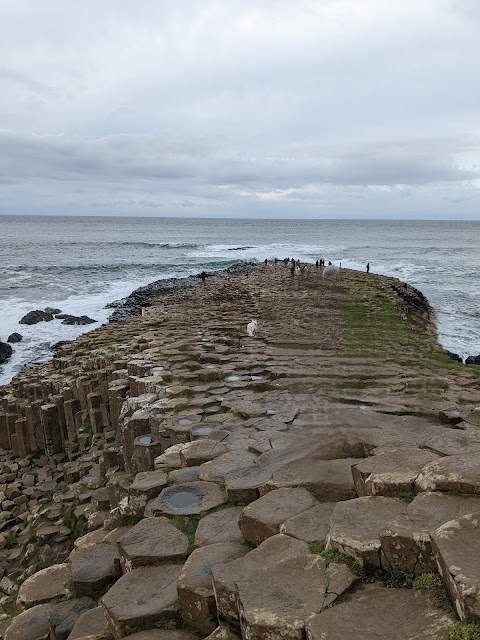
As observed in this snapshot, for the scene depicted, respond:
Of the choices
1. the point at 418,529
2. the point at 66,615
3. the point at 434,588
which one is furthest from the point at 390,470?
the point at 66,615

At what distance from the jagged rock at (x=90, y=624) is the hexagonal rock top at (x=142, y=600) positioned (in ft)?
0.84

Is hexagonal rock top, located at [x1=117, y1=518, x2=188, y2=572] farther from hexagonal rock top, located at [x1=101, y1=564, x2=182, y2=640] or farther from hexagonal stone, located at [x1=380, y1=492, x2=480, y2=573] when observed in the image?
hexagonal stone, located at [x1=380, y1=492, x2=480, y2=573]

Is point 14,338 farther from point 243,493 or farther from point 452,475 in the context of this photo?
point 452,475

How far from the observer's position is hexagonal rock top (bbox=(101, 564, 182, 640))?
3.34m

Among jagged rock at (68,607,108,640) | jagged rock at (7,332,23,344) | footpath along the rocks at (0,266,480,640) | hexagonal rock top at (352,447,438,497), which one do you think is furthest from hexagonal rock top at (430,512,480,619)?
jagged rock at (7,332,23,344)

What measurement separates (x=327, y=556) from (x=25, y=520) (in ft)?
21.3

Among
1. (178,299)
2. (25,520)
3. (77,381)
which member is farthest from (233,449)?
(178,299)

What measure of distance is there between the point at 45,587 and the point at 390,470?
3.27 metres

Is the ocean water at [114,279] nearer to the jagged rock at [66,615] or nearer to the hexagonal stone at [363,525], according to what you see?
the jagged rock at [66,615]

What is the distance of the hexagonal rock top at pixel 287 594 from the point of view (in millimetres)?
2682

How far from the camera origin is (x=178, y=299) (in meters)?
26.9

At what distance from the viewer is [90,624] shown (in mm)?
A: 3779

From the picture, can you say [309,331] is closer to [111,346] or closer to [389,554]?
[111,346]

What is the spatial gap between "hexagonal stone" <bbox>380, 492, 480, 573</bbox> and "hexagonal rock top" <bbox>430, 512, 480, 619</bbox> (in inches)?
4.1
